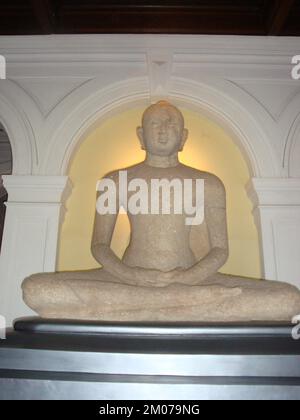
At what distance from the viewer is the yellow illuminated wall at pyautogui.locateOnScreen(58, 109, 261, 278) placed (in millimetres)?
3633

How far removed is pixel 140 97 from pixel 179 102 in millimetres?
397

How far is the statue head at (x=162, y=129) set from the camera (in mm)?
3018

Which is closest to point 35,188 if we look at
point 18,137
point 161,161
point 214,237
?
point 18,137

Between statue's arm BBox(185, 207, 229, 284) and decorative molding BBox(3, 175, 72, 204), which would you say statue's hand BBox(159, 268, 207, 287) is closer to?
statue's arm BBox(185, 207, 229, 284)

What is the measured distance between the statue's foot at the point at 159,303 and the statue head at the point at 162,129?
1289 mm

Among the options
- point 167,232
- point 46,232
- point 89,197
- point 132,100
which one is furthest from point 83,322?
point 132,100

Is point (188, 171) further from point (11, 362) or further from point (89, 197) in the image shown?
point (11, 362)

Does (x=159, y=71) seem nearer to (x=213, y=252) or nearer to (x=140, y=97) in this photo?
Answer: (x=140, y=97)

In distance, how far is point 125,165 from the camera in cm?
393

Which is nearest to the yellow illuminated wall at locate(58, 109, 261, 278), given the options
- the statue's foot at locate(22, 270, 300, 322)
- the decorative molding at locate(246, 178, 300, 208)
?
the decorative molding at locate(246, 178, 300, 208)

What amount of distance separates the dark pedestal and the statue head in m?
1.69

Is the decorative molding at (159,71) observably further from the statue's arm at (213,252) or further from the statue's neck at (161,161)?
the statue's arm at (213,252)

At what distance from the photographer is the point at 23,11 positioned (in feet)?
11.5

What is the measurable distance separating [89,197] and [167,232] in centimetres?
129
